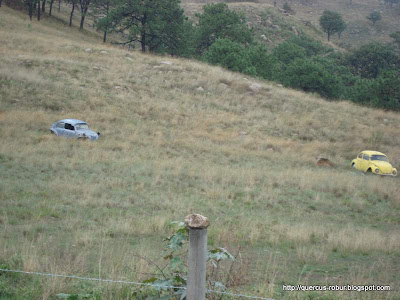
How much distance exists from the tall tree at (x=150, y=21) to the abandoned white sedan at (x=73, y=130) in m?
25.5

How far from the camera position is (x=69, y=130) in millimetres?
21531

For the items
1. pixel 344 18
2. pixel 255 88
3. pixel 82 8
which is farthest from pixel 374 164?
pixel 344 18

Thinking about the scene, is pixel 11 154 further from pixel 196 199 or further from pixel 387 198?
pixel 387 198

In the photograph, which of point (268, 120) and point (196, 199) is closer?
point (196, 199)

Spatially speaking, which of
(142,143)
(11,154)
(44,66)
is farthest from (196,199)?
(44,66)

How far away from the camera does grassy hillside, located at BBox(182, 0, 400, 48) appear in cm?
8700

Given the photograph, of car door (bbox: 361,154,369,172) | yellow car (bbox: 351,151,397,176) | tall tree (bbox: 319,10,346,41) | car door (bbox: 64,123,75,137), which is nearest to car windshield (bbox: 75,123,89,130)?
car door (bbox: 64,123,75,137)

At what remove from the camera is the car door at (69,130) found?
21375mm

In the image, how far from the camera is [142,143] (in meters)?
22.0

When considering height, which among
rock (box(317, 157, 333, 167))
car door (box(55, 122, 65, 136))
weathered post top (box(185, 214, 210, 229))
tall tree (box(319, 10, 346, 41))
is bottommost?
car door (box(55, 122, 65, 136))

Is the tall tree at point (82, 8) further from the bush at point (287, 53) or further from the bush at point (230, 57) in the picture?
the bush at point (287, 53)

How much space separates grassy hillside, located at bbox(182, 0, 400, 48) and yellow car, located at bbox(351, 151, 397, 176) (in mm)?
62326

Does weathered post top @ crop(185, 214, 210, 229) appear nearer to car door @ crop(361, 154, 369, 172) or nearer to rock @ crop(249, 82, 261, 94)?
car door @ crop(361, 154, 369, 172)

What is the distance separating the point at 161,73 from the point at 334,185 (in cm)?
2340
